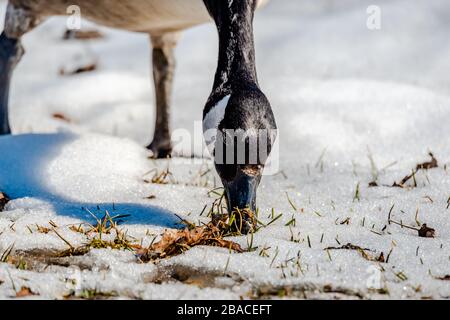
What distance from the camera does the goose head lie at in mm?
3174

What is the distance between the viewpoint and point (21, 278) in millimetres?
2740

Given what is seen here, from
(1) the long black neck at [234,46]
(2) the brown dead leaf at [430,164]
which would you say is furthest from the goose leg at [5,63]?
(2) the brown dead leaf at [430,164]

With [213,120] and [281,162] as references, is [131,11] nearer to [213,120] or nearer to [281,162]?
[281,162]

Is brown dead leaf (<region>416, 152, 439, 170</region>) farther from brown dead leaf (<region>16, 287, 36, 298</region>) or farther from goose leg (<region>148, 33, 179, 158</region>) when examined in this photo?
brown dead leaf (<region>16, 287, 36, 298</region>)

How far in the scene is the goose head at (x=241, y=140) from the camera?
3.17 m

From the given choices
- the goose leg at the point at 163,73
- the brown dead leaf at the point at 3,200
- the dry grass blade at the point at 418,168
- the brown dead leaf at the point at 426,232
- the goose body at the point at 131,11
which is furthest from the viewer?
the goose leg at the point at 163,73

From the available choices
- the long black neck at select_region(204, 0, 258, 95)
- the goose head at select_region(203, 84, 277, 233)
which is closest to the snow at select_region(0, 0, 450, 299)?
the goose head at select_region(203, 84, 277, 233)

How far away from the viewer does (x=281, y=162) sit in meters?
5.28

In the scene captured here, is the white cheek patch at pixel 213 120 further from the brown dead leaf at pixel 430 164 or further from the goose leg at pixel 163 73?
the goose leg at pixel 163 73

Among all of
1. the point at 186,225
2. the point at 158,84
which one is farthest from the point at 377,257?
the point at 158,84

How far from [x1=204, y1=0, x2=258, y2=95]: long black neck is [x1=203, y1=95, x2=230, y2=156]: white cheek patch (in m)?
0.09

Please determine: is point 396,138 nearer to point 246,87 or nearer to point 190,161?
point 190,161

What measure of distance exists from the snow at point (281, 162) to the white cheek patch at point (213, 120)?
553 mm

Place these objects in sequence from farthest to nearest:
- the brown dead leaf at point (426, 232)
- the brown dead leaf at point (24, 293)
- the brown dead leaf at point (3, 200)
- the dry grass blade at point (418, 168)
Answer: the dry grass blade at point (418, 168), the brown dead leaf at point (3, 200), the brown dead leaf at point (426, 232), the brown dead leaf at point (24, 293)
